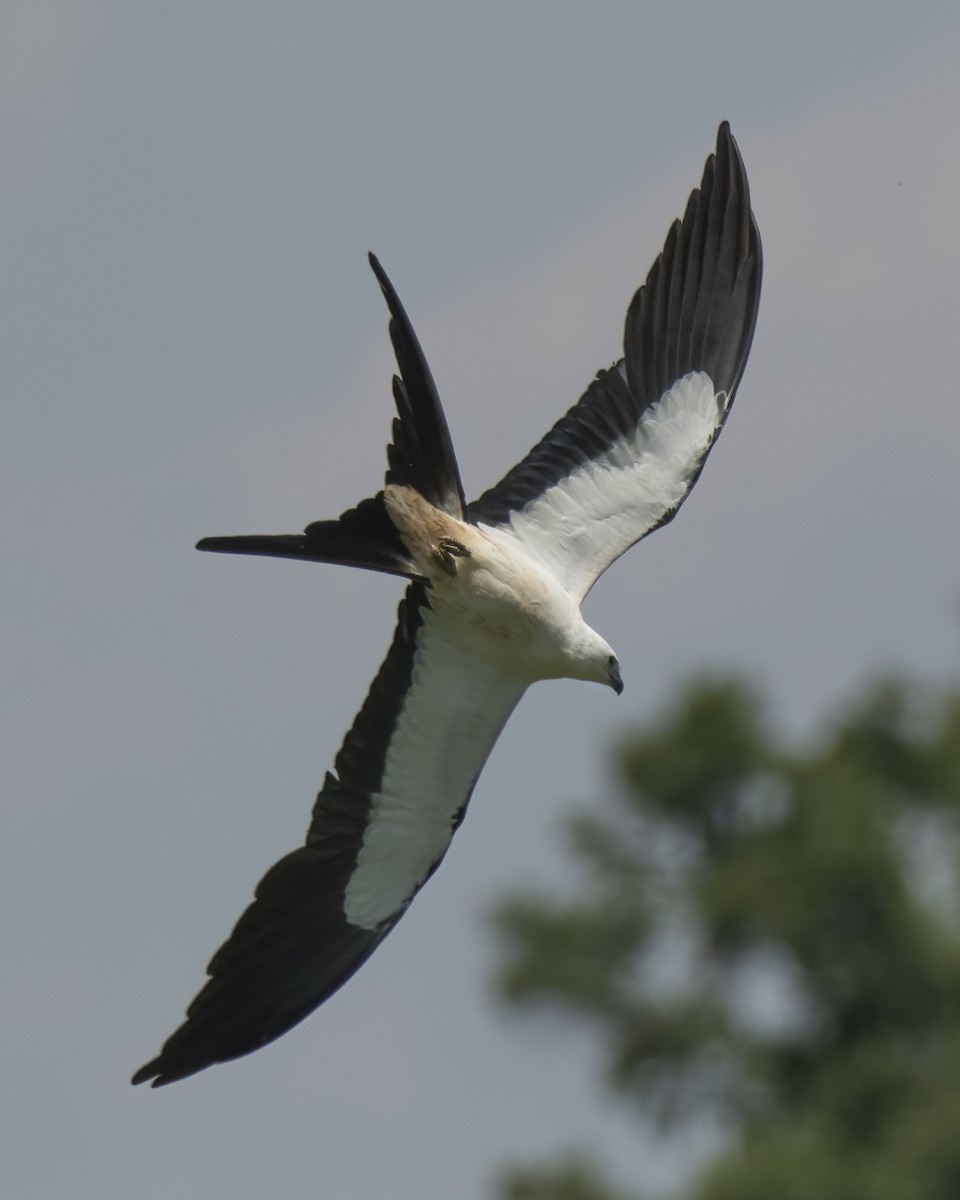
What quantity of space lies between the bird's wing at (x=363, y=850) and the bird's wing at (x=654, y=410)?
2.14 feet

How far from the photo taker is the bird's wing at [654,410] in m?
11.2

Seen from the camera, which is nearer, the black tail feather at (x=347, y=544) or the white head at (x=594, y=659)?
the black tail feather at (x=347, y=544)

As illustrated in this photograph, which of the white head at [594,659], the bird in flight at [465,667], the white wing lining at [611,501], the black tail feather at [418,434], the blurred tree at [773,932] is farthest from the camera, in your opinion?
the blurred tree at [773,932]

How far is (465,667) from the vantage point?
1112 cm

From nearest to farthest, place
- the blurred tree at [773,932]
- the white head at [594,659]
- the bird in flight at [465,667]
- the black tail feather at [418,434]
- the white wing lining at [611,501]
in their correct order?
the black tail feather at [418,434] → the white head at [594,659] → the bird in flight at [465,667] → the white wing lining at [611,501] → the blurred tree at [773,932]

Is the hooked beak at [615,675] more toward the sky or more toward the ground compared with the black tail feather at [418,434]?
more toward the ground

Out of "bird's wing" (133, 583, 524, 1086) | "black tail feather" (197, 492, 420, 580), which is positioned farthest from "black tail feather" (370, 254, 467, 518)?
"bird's wing" (133, 583, 524, 1086)

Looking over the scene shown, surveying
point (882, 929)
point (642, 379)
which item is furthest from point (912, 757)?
point (642, 379)

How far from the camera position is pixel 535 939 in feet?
90.8

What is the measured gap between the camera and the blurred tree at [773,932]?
25.7 meters

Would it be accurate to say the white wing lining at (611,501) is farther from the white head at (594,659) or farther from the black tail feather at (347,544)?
the black tail feather at (347,544)

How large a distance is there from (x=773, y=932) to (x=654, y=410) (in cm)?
1645

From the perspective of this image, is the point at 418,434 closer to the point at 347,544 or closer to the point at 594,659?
the point at 347,544

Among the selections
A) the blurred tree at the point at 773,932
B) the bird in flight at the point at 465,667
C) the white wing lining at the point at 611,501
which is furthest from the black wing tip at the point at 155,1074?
the blurred tree at the point at 773,932
